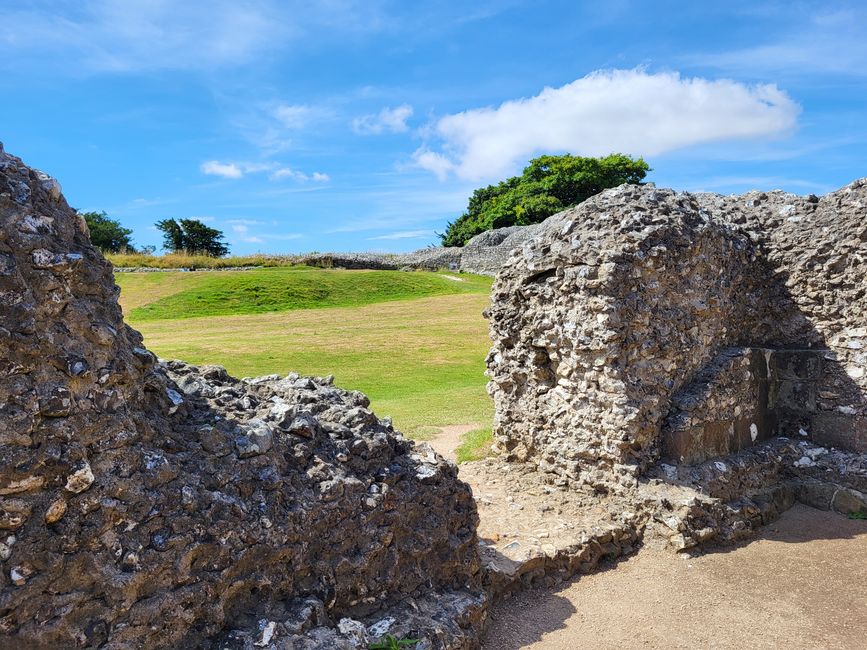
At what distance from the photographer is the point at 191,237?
51750mm

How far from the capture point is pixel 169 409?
3.99 meters

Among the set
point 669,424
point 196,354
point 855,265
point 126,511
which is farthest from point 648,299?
point 196,354

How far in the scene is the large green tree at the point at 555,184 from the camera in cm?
4550

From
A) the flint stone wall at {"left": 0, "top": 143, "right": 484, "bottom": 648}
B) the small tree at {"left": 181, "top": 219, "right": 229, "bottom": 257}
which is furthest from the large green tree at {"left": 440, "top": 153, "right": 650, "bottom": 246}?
the flint stone wall at {"left": 0, "top": 143, "right": 484, "bottom": 648}

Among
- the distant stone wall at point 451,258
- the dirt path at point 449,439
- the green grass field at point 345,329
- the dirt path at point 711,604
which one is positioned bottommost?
the dirt path at point 711,604

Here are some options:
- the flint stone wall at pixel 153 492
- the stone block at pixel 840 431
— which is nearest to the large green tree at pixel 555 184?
the stone block at pixel 840 431

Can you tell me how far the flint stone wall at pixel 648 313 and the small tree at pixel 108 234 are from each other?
48.5 m

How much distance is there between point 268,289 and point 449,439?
26.7 m

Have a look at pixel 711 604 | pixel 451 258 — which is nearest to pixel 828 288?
pixel 711 604

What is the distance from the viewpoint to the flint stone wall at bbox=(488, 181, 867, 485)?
22.2 ft

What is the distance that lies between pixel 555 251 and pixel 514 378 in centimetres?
163

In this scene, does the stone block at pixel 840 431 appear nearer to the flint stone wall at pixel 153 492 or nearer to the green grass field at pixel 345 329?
the green grass field at pixel 345 329

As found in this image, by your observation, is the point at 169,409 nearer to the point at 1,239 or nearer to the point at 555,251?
the point at 1,239

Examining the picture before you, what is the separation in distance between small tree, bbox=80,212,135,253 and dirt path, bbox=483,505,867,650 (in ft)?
166
